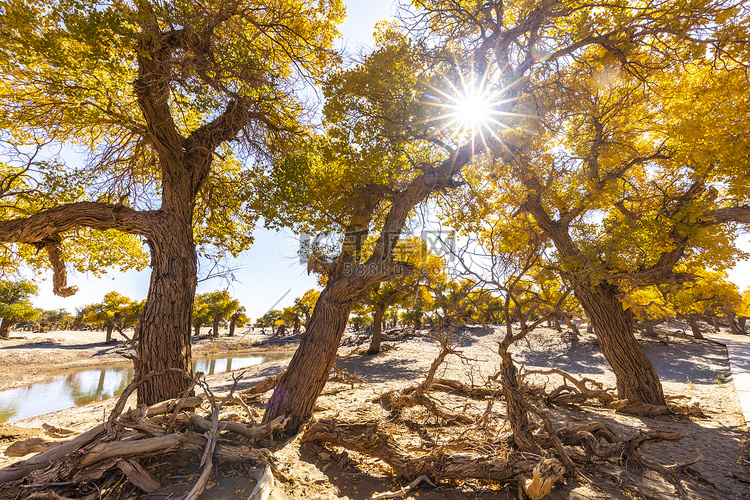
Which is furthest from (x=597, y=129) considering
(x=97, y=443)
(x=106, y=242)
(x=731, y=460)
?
(x=106, y=242)

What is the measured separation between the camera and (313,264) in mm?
5316

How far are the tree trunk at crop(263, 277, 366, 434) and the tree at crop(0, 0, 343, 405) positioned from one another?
1.40 metres

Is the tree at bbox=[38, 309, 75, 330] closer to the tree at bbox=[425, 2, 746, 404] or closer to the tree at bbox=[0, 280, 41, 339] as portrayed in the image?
the tree at bbox=[0, 280, 41, 339]

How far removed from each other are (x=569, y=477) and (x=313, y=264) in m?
4.40

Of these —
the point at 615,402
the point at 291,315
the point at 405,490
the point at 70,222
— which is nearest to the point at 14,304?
the point at 291,315

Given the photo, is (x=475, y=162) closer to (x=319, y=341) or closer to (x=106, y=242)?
(x=319, y=341)

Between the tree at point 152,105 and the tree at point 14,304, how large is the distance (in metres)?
33.0

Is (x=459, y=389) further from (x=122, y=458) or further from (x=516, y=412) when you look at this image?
(x=122, y=458)

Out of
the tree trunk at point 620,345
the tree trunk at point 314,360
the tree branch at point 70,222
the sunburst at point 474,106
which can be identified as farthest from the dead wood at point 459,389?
the tree branch at point 70,222

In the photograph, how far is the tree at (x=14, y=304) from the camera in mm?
26891

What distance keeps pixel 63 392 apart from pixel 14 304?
2382 centimetres

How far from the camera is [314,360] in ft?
15.2

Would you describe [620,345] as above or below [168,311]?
below

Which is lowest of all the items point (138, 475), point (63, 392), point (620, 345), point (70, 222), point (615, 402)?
point (63, 392)
